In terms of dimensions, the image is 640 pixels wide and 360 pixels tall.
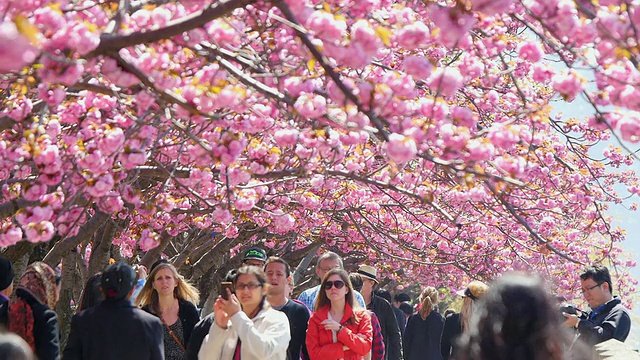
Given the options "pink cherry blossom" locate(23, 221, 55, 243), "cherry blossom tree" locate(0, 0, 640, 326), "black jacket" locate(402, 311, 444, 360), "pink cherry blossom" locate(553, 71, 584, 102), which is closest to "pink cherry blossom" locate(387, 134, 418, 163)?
"cherry blossom tree" locate(0, 0, 640, 326)

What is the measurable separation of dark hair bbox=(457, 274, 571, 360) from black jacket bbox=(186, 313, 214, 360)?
3.72 meters

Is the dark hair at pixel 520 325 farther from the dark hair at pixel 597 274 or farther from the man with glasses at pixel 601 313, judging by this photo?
the dark hair at pixel 597 274

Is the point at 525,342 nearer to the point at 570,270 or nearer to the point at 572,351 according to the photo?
the point at 572,351

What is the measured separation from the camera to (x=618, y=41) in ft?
13.7

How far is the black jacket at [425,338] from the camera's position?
11.2 metres

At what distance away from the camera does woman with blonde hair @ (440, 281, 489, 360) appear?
771cm

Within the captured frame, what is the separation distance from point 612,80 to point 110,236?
26.7 feet

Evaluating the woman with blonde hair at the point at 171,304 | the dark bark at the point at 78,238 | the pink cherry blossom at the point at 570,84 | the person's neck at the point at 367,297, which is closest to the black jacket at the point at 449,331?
the person's neck at the point at 367,297

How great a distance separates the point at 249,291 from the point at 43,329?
1343mm

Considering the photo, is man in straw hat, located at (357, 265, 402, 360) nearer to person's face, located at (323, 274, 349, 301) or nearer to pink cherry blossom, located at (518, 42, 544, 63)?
person's face, located at (323, 274, 349, 301)

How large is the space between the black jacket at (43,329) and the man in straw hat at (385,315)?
415 centimetres

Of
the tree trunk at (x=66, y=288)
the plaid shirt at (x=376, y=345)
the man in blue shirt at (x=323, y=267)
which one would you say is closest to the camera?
the plaid shirt at (x=376, y=345)

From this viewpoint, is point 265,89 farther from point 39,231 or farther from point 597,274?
point 597,274

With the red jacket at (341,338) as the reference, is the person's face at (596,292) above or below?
above
